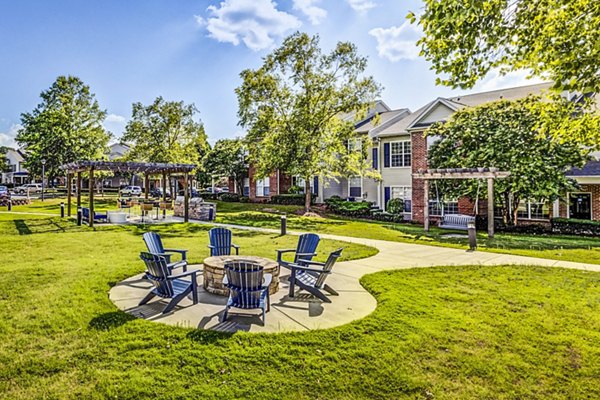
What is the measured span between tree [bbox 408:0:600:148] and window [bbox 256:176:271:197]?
30.9 m

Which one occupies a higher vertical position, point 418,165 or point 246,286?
point 418,165

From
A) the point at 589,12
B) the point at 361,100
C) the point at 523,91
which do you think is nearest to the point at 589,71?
the point at 589,12

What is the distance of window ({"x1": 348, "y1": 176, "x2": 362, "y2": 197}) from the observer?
28884 millimetres

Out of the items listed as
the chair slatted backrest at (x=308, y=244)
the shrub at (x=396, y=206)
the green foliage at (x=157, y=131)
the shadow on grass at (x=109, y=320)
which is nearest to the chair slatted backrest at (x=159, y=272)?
the shadow on grass at (x=109, y=320)

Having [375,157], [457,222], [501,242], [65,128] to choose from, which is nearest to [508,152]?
[457,222]

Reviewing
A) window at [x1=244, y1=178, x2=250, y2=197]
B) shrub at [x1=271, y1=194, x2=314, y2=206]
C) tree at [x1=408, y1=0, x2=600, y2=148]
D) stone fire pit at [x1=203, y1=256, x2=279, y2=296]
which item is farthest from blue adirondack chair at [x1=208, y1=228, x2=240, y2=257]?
window at [x1=244, y1=178, x2=250, y2=197]

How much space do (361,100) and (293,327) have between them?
21.6 m

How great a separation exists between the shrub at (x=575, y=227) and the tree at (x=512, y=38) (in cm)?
1552

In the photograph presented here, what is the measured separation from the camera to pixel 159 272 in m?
5.84

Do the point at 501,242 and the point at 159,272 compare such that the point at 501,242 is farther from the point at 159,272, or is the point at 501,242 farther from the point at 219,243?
the point at 159,272

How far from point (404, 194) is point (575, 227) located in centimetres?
1032

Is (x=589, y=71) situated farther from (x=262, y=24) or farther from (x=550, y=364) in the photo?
(x=262, y=24)

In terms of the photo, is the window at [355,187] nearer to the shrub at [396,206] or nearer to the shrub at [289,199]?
the shrub at [289,199]

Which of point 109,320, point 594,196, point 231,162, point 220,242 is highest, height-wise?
point 231,162
